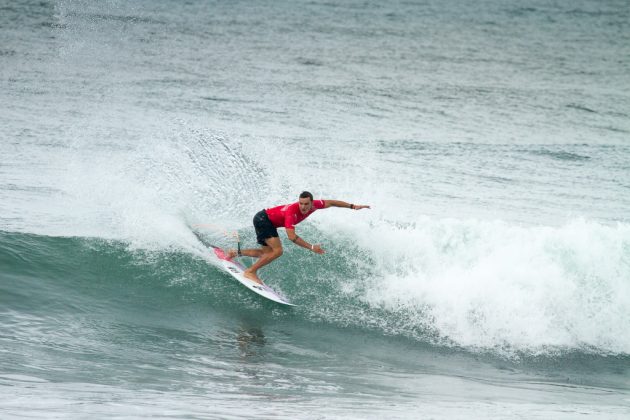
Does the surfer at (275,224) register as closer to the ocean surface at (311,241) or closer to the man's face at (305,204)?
the man's face at (305,204)

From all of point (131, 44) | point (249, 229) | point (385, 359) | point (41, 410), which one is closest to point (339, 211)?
point (249, 229)

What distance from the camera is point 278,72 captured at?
33844mm

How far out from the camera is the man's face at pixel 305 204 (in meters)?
11.5

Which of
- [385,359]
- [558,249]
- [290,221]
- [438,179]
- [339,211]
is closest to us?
[385,359]

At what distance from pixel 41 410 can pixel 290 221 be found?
5.34m

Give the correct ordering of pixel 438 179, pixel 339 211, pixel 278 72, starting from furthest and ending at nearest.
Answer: pixel 278 72, pixel 438 179, pixel 339 211

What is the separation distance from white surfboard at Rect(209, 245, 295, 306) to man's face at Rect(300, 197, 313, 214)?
1466 mm

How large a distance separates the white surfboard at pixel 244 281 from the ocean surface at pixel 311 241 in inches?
6.9

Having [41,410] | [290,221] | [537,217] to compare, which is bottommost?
[41,410]

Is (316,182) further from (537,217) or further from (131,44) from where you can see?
(131,44)

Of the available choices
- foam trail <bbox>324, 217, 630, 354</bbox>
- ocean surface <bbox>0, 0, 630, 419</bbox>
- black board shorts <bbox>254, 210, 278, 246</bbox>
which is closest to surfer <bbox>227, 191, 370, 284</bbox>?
black board shorts <bbox>254, 210, 278, 246</bbox>

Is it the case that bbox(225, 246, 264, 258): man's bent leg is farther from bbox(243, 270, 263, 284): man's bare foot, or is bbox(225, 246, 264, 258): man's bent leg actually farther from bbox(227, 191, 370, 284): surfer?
bbox(243, 270, 263, 284): man's bare foot

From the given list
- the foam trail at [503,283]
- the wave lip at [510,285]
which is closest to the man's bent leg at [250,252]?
the foam trail at [503,283]

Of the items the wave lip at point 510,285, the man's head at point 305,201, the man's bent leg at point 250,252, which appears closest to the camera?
the man's head at point 305,201
